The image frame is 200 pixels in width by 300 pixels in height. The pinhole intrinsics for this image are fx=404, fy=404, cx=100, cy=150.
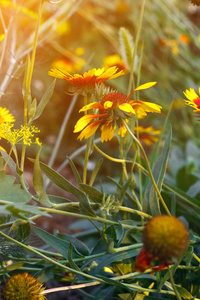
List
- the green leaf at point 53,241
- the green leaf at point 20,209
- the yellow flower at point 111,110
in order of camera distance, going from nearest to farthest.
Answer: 1. the green leaf at point 20,209
2. the yellow flower at point 111,110
3. the green leaf at point 53,241

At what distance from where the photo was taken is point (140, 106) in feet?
1.70

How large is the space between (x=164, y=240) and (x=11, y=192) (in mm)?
174

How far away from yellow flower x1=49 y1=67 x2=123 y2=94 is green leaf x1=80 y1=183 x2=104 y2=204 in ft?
0.42

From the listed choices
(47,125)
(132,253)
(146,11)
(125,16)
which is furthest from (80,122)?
(125,16)

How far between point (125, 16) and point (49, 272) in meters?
1.93

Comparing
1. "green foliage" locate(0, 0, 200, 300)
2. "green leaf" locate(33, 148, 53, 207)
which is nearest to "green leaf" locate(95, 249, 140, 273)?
"green foliage" locate(0, 0, 200, 300)

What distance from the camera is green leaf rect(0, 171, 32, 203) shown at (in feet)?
1.44

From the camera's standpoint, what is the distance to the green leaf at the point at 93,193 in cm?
54

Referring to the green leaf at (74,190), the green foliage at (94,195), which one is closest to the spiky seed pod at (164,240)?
the green foliage at (94,195)

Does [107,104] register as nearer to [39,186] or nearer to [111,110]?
[111,110]

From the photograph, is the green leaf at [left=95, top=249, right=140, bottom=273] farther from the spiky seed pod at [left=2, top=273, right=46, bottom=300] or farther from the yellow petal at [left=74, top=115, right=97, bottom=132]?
the yellow petal at [left=74, top=115, right=97, bottom=132]

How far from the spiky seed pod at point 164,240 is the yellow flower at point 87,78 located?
8.1 inches

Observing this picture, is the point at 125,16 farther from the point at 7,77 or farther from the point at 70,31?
the point at 7,77

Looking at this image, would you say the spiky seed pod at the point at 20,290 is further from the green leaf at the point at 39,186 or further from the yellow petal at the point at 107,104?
the yellow petal at the point at 107,104
